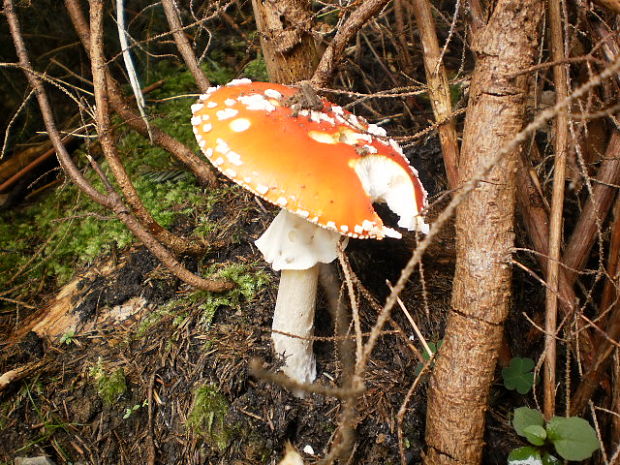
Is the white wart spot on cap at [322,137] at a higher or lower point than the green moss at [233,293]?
higher

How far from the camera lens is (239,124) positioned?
6.10ft

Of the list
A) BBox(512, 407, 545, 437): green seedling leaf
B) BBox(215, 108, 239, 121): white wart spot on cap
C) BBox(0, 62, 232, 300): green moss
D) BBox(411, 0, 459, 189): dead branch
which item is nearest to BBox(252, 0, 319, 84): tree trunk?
BBox(411, 0, 459, 189): dead branch

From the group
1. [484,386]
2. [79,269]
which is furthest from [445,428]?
[79,269]

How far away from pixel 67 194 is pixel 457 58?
3.10 m

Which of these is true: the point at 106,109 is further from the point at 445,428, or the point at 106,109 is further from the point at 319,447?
the point at 445,428

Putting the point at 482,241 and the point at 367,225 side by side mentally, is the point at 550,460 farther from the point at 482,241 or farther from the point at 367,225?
the point at 367,225

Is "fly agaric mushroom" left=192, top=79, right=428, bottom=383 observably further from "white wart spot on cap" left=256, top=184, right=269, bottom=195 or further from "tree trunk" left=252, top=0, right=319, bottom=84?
"tree trunk" left=252, top=0, right=319, bottom=84

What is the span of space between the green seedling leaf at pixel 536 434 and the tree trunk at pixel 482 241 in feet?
0.69

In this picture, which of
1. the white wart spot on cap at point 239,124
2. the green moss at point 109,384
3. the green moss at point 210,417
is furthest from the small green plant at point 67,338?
the white wart spot on cap at point 239,124

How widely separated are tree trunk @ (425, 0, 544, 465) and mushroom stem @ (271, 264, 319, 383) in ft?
2.41

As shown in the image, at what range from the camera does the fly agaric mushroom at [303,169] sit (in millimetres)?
1705

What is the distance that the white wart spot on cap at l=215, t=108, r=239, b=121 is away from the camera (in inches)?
74.2

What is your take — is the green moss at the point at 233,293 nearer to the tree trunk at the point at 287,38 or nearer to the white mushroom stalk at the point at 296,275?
the white mushroom stalk at the point at 296,275

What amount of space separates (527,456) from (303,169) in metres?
1.54
